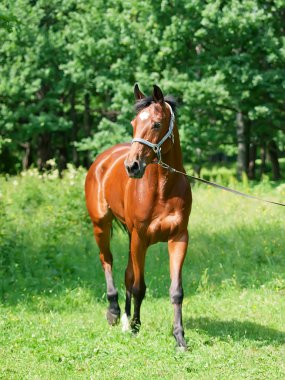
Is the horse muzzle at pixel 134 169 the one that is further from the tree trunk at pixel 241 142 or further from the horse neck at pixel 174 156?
the tree trunk at pixel 241 142

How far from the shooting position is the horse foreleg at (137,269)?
6531mm

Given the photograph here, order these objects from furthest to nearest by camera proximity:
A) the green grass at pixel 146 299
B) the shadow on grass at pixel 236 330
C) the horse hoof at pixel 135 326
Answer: the horse hoof at pixel 135 326, the shadow on grass at pixel 236 330, the green grass at pixel 146 299

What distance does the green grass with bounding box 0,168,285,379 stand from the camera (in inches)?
223

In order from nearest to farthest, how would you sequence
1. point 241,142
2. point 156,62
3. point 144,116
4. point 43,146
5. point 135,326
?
point 144,116
point 135,326
point 156,62
point 241,142
point 43,146

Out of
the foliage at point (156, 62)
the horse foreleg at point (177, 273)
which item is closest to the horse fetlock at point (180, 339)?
the horse foreleg at point (177, 273)

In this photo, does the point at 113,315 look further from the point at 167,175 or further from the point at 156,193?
the point at 167,175

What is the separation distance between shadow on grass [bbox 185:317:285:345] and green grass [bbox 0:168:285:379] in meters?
0.01

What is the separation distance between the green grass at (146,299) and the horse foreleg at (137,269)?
240 mm

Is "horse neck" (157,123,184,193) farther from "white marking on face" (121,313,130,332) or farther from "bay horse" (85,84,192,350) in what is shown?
"white marking on face" (121,313,130,332)

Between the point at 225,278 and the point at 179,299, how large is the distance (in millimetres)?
3342

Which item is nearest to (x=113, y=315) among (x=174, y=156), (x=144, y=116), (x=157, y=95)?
(x=174, y=156)

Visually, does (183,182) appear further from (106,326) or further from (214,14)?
(214,14)

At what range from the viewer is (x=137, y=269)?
6707 millimetres

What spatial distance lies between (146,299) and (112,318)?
109 centimetres
